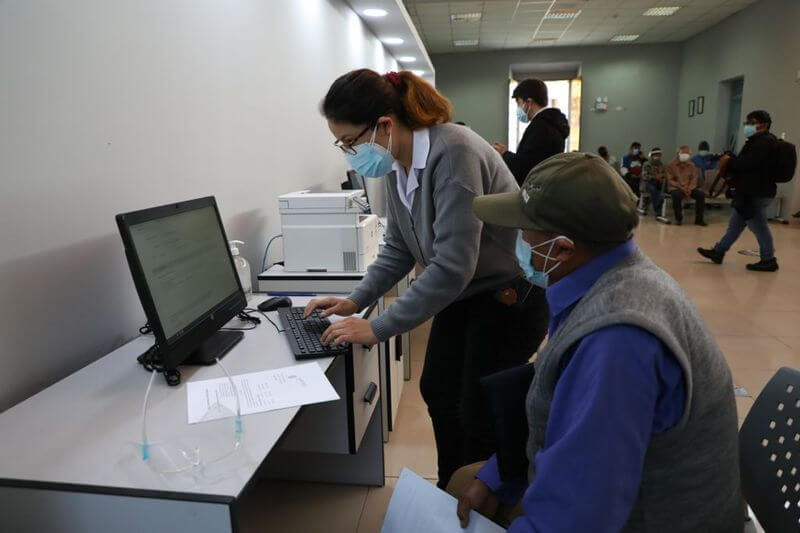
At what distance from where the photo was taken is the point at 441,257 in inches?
57.1

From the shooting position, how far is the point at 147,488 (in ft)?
2.93

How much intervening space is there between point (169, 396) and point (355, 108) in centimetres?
88

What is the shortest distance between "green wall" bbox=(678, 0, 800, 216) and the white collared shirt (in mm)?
8481

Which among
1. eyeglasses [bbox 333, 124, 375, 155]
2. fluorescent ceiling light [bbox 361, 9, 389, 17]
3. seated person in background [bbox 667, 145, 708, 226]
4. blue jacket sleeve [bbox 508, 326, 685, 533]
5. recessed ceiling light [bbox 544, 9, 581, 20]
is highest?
recessed ceiling light [bbox 544, 9, 581, 20]

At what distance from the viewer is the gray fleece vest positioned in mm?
775

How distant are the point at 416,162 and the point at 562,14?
30.2 feet

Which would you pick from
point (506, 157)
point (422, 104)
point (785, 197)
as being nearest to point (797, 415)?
point (422, 104)

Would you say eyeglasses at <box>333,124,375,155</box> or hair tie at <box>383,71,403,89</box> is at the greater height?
hair tie at <box>383,71,403,89</box>

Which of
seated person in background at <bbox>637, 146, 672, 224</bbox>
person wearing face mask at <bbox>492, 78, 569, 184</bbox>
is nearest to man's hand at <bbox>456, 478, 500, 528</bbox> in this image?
person wearing face mask at <bbox>492, 78, 569, 184</bbox>

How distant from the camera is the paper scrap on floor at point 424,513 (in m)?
1.06

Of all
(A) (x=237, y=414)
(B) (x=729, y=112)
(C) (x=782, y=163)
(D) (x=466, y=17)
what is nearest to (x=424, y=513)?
(A) (x=237, y=414)

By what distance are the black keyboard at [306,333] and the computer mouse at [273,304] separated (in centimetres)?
3

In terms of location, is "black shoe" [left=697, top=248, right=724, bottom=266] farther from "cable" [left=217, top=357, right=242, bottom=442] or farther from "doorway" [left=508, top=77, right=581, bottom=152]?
"doorway" [left=508, top=77, right=581, bottom=152]

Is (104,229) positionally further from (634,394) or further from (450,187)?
(634,394)
